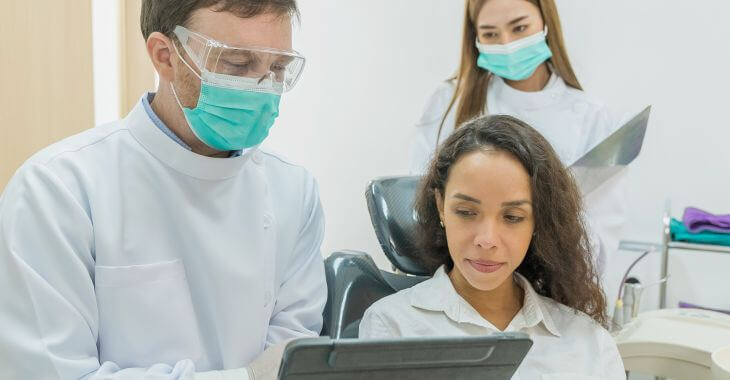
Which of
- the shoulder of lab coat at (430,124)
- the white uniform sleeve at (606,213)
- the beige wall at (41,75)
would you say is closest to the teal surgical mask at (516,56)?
the shoulder of lab coat at (430,124)

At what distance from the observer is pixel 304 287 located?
1380 mm

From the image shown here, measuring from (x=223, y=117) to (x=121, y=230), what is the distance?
0.24m

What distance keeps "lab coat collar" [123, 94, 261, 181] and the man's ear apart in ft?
0.23

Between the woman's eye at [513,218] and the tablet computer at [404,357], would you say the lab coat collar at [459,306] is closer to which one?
the woman's eye at [513,218]

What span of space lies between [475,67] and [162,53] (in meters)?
1.24

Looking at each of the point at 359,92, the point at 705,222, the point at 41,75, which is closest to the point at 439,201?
the point at 705,222

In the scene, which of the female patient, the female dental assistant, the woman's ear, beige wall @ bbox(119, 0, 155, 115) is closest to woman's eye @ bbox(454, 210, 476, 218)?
the female patient

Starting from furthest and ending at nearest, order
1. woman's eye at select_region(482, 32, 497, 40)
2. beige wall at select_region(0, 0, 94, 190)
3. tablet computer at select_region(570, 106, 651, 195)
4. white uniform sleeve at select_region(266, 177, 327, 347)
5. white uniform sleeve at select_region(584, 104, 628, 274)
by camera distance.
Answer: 1. beige wall at select_region(0, 0, 94, 190)
2. woman's eye at select_region(482, 32, 497, 40)
3. white uniform sleeve at select_region(584, 104, 628, 274)
4. tablet computer at select_region(570, 106, 651, 195)
5. white uniform sleeve at select_region(266, 177, 327, 347)

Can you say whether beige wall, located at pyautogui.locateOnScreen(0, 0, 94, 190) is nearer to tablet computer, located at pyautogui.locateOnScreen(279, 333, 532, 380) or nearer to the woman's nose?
the woman's nose

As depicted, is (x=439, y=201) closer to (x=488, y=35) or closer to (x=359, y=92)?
(x=488, y=35)

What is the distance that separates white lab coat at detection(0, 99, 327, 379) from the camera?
105cm

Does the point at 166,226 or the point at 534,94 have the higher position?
the point at 534,94

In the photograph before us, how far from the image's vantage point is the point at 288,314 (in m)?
1.35

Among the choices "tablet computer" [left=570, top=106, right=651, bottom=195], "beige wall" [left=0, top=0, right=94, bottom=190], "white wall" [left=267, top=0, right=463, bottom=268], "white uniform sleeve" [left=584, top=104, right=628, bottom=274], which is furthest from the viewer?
"white wall" [left=267, top=0, right=463, bottom=268]
